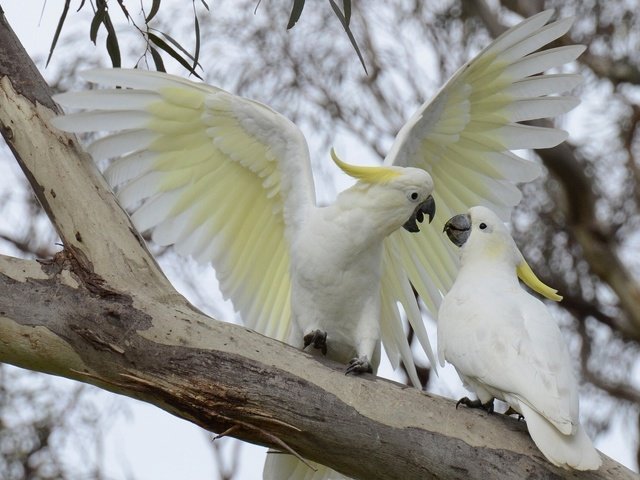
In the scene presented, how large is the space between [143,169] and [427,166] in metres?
0.87

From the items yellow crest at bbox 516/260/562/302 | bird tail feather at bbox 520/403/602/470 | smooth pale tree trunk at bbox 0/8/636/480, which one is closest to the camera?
bird tail feather at bbox 520/403/602/470

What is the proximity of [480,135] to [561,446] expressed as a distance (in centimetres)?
127

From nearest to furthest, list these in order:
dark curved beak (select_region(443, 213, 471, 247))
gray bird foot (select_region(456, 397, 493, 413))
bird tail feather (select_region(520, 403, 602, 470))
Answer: bird tail feather (select_region(520, 403, 602, 470)) < gray bird foot (select_region(456, 397, 493, 413)) < dark curved beak (select_region(443, 213, 471, 247))

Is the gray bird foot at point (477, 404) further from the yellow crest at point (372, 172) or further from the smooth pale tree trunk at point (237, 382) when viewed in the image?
the yellow crest at point (372, 172)

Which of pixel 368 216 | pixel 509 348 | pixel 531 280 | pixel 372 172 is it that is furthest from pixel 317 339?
pixel 509 348

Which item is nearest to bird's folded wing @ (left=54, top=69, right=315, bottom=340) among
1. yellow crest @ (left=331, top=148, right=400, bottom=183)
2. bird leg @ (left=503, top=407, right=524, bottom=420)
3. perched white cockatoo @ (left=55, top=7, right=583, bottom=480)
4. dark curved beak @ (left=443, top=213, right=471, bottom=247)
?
perched white cockatoo @ (left=55, top=7, right=583, bottom=480)

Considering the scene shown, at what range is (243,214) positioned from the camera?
10.1 feet

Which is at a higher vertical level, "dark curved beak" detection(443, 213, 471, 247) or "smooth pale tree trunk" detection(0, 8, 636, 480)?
"dark curved beak" detection(443, 213, 471, 247)

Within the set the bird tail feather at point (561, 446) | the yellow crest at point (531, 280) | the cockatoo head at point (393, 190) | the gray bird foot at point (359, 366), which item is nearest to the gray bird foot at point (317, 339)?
the gray bird foot at point (359, 366)

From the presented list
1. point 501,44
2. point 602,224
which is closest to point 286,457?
point 501,44

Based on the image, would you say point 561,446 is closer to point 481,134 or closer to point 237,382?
point 237,382

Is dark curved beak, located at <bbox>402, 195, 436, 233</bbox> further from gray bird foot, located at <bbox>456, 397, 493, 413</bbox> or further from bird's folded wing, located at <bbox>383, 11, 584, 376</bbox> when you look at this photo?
gray bird foot, located at <bbox>456, 397, 493, 413</bbox>

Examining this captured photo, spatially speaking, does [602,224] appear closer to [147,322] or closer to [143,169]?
[143,169]

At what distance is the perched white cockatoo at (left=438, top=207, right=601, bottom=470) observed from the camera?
6.98ft
